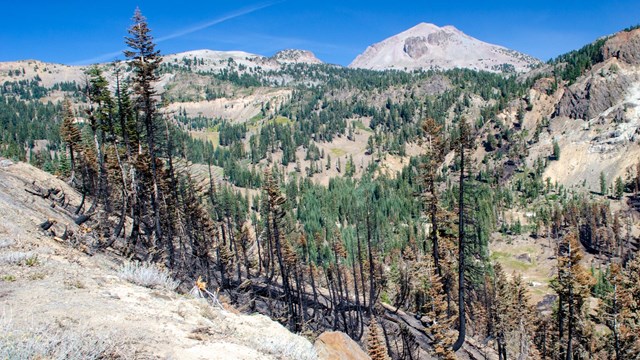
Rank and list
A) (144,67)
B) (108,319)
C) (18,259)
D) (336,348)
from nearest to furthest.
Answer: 1. (108,319)
2. (18,259)
3. (336,348)
4. (144,67)

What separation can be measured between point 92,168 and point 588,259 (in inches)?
5855

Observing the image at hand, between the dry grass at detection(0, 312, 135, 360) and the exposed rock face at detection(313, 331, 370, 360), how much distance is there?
6.75 metres

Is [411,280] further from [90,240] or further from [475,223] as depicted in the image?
[90,240]

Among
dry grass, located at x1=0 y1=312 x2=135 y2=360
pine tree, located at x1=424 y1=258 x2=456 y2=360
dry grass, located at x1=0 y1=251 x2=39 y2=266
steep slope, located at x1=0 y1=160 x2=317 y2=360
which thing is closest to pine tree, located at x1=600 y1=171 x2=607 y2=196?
pine tree, located at x1=424 y1=258 x2=456 y2=360

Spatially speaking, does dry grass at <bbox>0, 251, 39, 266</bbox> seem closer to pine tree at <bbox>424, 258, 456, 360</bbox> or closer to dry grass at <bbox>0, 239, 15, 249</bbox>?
dry grass at <bbox>0, 239, 15, 249</bbox>

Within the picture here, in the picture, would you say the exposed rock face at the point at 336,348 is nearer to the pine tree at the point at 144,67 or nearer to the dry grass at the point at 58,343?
the dry grass at the point at 58,343

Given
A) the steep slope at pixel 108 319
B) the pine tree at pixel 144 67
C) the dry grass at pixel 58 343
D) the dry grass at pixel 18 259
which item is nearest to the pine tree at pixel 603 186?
the pine tree at pixel 144 67

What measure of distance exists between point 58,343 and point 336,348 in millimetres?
9132

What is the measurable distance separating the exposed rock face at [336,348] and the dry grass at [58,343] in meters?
6.75

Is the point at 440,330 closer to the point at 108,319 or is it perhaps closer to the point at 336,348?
the point at 336,348

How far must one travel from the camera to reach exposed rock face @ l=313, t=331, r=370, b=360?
1263cm

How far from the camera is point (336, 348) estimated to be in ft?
45.2

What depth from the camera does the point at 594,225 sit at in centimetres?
14012

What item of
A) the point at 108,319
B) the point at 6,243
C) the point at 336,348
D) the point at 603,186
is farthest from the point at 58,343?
the point at 603,186
